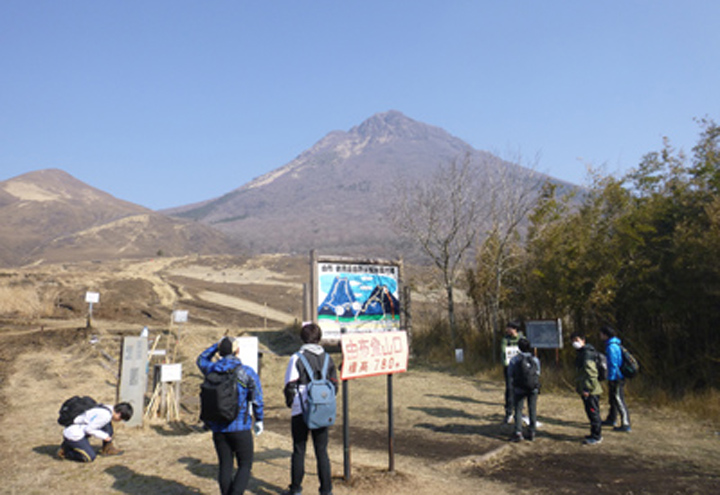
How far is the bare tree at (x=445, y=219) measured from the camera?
58.4 ft

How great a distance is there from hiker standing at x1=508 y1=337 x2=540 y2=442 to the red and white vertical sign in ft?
7.88

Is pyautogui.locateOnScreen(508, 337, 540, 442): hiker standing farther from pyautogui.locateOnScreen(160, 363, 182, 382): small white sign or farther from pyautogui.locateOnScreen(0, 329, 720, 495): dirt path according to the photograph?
pyautogui.locateOnScreen(160, 363, 182, 382): small white sign

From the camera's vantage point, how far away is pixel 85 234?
9588cm

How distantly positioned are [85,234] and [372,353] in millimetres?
101866

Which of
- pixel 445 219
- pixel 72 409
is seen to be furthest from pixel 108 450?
pixel 445 219

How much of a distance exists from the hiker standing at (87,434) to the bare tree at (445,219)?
11.9 m

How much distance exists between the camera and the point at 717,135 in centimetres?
1305

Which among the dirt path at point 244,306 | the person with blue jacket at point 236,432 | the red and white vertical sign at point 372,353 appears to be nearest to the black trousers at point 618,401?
the red and white vertical sign at point 372,353

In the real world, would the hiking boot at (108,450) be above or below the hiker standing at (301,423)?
below

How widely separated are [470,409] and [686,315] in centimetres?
478

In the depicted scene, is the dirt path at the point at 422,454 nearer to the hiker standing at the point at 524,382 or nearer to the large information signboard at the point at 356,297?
the hiker standing at the point at 524,382

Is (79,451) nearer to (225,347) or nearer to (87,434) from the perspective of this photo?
(87,434)

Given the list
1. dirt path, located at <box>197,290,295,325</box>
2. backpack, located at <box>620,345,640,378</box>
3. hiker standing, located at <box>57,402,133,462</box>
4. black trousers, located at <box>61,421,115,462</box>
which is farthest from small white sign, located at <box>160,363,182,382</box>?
dirt path, located at <box>197,290,295,325</box>

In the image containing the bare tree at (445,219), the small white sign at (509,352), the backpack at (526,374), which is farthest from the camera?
the bare tree at (445,219)
